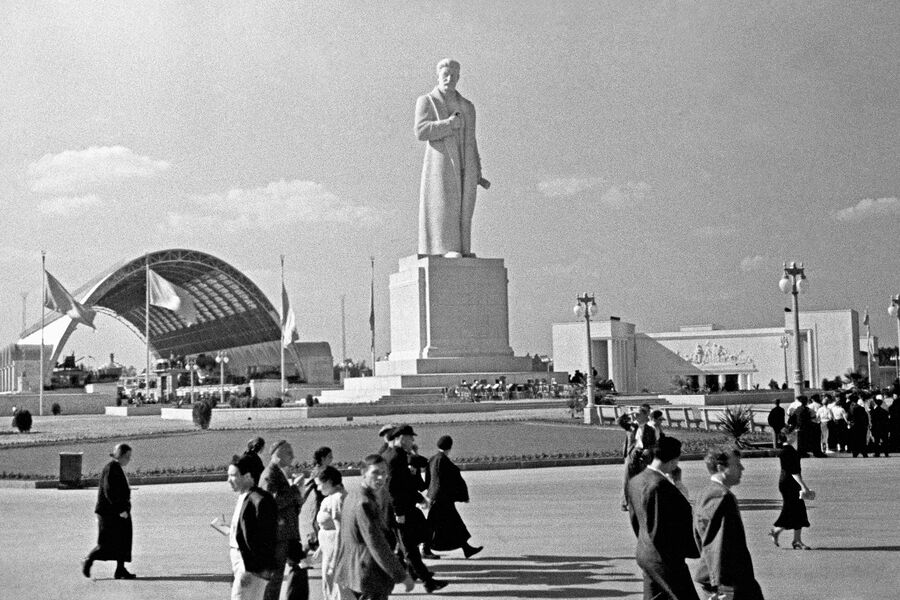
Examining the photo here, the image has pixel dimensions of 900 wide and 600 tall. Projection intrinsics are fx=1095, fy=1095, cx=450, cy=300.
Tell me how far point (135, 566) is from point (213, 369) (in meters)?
85.7

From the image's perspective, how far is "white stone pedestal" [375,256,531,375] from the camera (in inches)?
1645

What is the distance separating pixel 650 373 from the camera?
63438 mm

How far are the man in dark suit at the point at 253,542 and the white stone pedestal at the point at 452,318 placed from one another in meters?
34.3

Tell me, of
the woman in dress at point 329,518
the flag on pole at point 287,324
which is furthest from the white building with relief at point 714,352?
the woman in dress at point 329,518

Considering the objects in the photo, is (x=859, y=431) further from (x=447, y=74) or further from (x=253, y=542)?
(x=447, y=74)

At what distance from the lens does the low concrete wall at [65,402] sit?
53884 millimetres

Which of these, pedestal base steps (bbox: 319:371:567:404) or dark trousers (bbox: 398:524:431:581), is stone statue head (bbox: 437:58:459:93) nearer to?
pedestal base steps (bbox: 319:371:567:404)

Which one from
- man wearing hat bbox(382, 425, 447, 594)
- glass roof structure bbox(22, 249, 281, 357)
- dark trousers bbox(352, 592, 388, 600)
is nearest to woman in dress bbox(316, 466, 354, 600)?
dark trousers bbox(352, 592, 388, 600)

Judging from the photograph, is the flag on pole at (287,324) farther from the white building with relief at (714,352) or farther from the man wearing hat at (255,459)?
the man wearing hat at (255,459)

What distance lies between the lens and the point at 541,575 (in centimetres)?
880

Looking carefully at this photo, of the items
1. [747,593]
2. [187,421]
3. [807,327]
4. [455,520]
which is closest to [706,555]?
[747,593]

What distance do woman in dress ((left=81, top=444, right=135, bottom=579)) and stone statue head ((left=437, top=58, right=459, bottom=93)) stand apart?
34.4 m

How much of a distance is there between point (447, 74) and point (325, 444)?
2332cm

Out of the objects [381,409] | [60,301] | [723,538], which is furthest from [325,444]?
[60,301]
